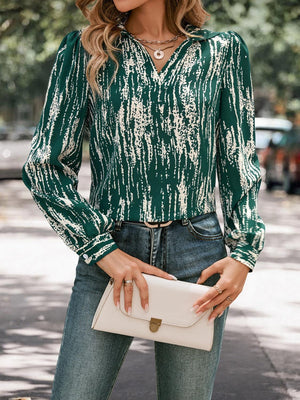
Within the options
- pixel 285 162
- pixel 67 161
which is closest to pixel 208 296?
pixel 67 161

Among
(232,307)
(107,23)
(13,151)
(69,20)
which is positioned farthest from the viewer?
(69,20)

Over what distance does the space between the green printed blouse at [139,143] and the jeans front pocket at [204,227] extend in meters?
0.02

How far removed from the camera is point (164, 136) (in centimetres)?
249

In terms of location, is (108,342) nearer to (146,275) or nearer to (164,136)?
(146,275)

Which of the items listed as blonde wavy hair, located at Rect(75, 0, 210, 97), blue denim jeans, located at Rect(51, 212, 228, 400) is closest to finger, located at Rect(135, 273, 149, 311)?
blue denim jeans, located at Rect(51, 212, 228, 400)

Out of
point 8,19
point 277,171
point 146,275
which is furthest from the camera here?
point 8,19

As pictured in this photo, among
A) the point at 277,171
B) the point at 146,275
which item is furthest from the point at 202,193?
the point at 277,171

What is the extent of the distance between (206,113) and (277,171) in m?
20.2

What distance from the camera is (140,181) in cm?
250

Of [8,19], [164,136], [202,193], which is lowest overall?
[202,193]

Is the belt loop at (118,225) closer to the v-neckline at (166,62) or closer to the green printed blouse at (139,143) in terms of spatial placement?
the green printed blouse at (139,143)

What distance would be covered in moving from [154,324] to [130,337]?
108 mm

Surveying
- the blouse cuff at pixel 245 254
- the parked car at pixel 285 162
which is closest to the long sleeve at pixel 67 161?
the blouse cuff at pixel 245 254

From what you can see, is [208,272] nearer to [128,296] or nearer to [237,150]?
[128,296]
